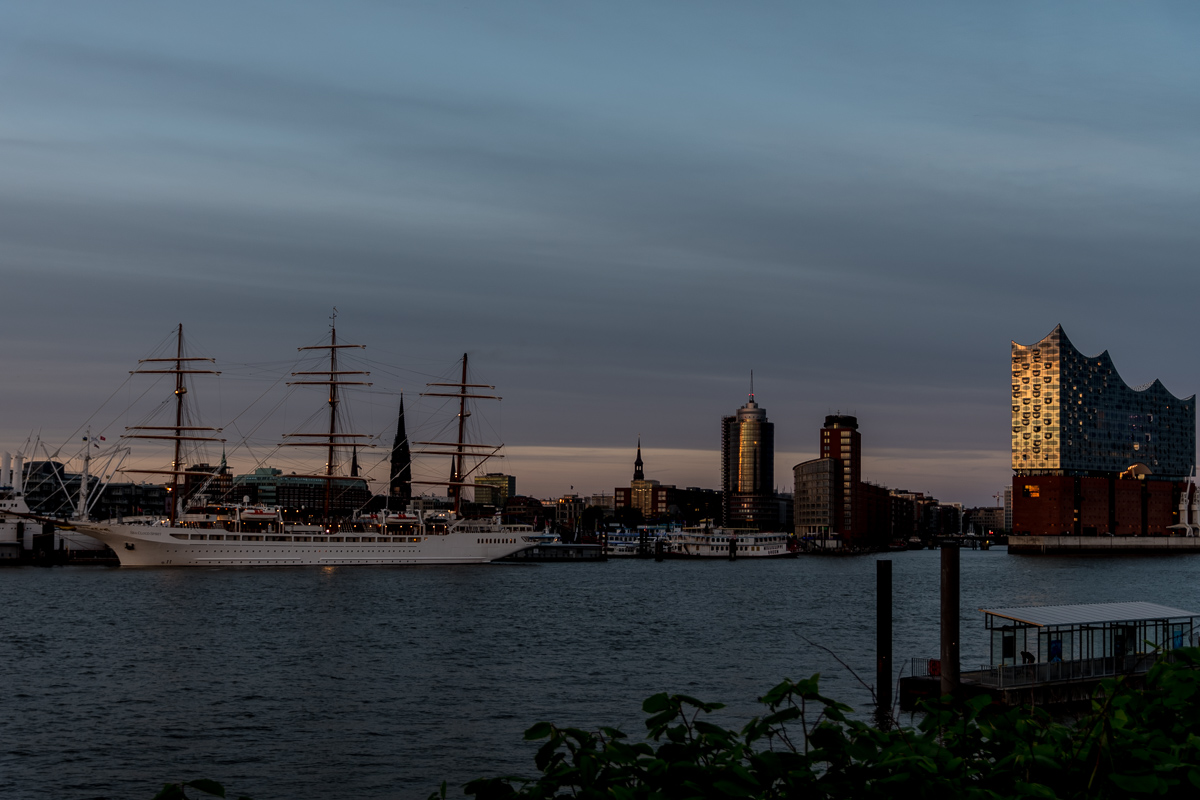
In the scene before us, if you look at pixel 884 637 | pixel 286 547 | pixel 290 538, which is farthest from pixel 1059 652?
pixel 290 538

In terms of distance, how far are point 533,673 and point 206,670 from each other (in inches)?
534

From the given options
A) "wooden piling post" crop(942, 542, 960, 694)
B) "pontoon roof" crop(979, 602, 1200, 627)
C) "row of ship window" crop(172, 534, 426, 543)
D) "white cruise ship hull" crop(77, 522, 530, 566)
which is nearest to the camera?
"wooden piling post" crop(942, 542, 960, 694)

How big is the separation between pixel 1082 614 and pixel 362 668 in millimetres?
28178

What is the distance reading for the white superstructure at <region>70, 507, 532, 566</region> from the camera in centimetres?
12519

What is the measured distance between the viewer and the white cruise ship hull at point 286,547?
12500 centimetres

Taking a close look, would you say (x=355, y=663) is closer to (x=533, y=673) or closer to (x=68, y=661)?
(x=533, y=673)

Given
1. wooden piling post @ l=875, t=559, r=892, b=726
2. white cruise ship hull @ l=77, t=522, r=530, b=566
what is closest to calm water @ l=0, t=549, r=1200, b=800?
wooden piling post @ l=875, t=559, r=892, b=726

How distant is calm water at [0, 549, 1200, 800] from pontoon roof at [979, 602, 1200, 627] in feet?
18.8

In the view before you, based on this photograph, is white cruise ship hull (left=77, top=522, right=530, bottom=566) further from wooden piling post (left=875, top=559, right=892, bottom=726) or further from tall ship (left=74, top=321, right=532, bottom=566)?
wooden piling post (left=875, top=559, right=892, bottom=726)

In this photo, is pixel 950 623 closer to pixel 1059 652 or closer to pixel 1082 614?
pixel 1059 652

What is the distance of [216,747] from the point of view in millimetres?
31625

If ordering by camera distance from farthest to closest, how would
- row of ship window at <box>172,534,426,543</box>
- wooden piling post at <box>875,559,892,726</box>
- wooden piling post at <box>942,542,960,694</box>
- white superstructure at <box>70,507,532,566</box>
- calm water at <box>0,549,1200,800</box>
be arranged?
row of ship window at <box>172,534,426,543</box> → white superstructure at <box>70,507,532,566</box> → wooden piling post at <box>875,559,892,726</box> → wooden piling post at <box>942,542,960,694</box> → calm water at <box>0,549,1200,800</box>

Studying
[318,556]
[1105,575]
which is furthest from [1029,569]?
[318,556]

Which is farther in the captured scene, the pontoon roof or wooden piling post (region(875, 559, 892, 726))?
the pontoon roof
